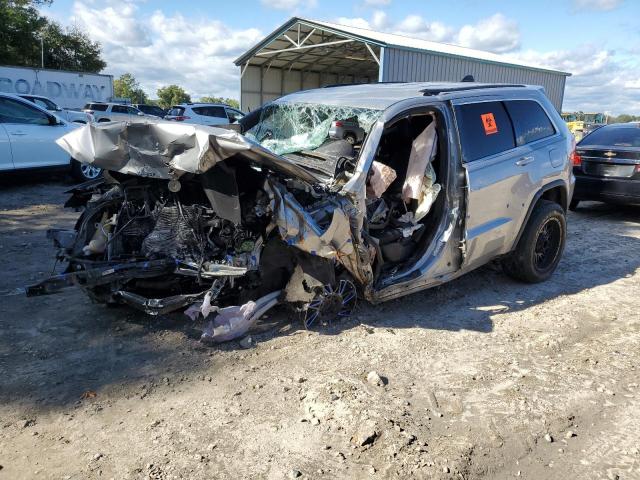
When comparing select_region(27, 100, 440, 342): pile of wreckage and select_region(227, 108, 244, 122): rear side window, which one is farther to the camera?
select_region(227, 108, 244, 122): rear side window

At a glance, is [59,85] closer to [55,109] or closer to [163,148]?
[55,109]

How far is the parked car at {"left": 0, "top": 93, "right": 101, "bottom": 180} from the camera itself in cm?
888

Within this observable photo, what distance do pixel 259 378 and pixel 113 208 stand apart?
6.25ft

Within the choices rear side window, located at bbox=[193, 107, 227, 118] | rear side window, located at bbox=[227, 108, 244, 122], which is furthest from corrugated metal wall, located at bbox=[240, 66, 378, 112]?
rear side window, located at bbox=[193, 107, 227, 118]

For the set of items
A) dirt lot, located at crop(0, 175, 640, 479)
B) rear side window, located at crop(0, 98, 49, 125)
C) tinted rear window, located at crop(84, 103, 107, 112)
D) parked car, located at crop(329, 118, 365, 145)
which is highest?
tinted rear window, located at crop(84, 103, 107, 112)

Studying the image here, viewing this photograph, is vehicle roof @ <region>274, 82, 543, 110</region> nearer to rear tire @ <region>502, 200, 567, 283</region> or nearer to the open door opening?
the open door opening

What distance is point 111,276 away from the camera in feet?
11.8

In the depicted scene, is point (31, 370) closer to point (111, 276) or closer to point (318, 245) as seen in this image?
point (111, 276)

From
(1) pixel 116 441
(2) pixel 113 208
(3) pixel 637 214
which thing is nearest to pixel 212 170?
(2) pixel 113 208

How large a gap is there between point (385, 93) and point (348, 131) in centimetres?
63

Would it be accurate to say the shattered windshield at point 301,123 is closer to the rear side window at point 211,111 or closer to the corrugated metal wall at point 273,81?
the rear side window at point 211,111

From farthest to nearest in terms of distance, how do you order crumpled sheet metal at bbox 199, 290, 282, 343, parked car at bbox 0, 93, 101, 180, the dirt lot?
parked car at bbox 0, 93, 101, 180, crumpled sheet metal at bbox 199, 290, 282, 343, the dirt lot

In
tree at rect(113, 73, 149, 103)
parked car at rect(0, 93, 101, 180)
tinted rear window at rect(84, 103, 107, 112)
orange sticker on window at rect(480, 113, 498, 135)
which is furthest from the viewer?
tree at rect(113, 73, 149, 103)

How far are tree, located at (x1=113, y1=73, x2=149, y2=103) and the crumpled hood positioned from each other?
2424 inches
